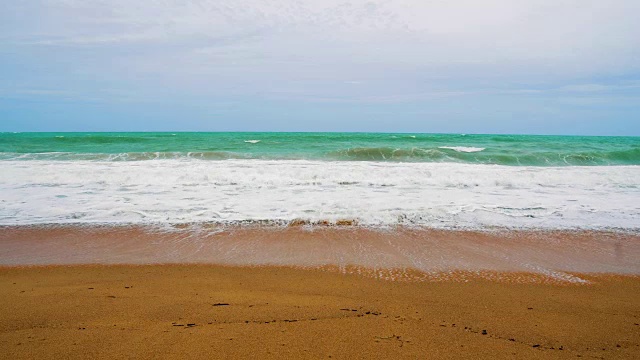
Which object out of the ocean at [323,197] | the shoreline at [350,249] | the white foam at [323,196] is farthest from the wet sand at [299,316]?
the white foam at [323,196]

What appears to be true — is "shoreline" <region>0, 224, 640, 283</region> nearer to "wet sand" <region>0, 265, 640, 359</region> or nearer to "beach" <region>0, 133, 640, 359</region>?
"beach" <region>0, 133, 640, 359</region>

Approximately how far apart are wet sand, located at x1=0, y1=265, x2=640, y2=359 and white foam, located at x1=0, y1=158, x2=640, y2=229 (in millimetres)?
2419

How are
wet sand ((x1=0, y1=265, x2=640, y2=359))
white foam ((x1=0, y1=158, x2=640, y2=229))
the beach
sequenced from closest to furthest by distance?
wet sand ((x1=0, y1=265, x2=640, y2=359)) < the beach < white foam ((x1=0, y1=158, x2=640, y2=229))

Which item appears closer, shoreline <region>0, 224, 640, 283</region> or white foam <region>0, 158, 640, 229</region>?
shoreline <region>0, 224, 640, 283</region>

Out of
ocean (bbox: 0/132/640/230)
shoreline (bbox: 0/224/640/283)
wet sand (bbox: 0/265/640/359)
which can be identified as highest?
ocean (bbox: 0/132/640/230)

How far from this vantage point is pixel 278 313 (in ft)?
10.6

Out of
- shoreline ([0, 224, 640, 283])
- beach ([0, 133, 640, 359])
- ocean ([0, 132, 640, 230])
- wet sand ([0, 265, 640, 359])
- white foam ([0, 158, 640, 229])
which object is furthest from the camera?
white foam ([0, 158, 640, 229])

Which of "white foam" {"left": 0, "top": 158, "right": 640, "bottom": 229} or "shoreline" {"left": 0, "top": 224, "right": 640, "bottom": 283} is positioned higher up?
"white foam" {"left": 0, "top": 158, "right": 640, "bottom": 229}

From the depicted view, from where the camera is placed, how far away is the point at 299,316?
3.19 meters

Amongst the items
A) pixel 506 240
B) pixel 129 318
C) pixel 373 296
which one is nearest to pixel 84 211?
pixel 129 318

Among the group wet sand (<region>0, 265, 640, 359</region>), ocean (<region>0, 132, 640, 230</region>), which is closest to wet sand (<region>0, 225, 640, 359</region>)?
wet sand (<region>0, 265, 640, 359</region>)

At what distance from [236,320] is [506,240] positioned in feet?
13.1

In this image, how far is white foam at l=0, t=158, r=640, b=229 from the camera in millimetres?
6617

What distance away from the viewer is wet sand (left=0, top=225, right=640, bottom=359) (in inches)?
108
